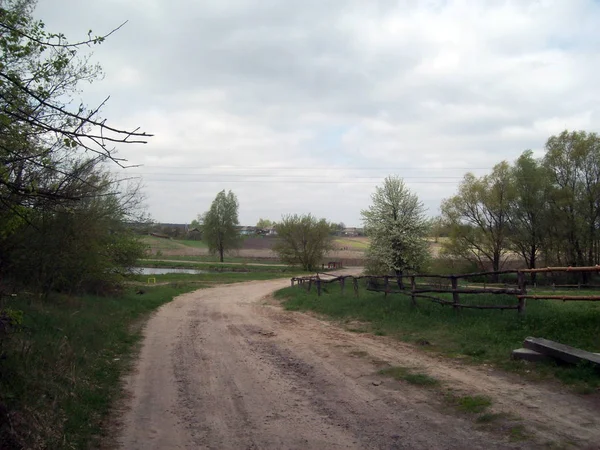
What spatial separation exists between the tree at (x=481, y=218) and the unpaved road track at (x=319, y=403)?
45781 mm

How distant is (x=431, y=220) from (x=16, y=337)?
31580 mm

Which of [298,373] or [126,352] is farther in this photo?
[126,352]

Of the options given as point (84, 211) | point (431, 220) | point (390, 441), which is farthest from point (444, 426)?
point (431, 220)

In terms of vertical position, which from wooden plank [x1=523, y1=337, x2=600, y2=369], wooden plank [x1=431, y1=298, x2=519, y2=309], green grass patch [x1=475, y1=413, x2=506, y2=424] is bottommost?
green grass patch [x1=475, y1=413, x2=506, y2=424]

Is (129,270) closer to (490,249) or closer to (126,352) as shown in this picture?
(126,352)

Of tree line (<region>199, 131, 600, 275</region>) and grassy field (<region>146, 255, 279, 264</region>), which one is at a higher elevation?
tree line (<region>199, 131, 600, 275</region>)

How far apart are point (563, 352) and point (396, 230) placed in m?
26.5

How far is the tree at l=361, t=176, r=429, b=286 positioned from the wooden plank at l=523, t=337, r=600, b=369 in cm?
2564

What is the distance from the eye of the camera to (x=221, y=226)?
8000cm

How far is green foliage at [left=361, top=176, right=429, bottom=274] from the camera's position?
3394cm

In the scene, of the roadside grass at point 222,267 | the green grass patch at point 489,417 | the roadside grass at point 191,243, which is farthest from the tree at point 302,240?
the green grass patch at point 489,417

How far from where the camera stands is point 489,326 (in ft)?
34.2

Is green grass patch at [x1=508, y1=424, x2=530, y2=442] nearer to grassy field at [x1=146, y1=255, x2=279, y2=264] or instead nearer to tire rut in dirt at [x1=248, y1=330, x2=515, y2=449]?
tire rut in dirt at [x1=248, y1=330, x2=515, y2=449]

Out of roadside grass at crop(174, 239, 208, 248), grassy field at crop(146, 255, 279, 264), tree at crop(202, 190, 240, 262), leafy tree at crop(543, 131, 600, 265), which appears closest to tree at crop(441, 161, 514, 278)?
leafy tree at crop(543, 131, 600, 265)
